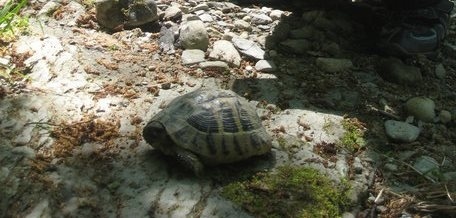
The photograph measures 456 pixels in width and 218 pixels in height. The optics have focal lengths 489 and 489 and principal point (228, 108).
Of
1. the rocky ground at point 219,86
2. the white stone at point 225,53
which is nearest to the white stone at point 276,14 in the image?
the rocky ground at point 219,86

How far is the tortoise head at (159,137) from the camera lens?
9.84 feet

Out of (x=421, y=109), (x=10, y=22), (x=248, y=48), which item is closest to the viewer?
(x=421, y=109)

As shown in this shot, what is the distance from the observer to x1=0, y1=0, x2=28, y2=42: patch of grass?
4.07 meters

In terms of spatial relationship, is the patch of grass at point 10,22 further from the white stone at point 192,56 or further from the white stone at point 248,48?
the white stone at point 248,48

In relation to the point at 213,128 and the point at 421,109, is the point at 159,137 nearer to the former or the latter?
the point at 213,128

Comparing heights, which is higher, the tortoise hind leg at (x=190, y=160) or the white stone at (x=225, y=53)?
the tortoise hind leg at (x=190, y=160)

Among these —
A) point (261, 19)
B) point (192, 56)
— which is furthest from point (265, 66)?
point (261, 19)

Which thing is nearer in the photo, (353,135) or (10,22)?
(353,135)

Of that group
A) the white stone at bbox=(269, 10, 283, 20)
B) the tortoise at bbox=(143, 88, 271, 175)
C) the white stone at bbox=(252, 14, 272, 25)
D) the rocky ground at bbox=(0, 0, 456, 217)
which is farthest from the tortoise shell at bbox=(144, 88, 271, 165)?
the white stone at bbox=(269, 10, 283, 20)

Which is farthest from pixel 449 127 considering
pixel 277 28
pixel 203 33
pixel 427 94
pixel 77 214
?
pixel 77 214

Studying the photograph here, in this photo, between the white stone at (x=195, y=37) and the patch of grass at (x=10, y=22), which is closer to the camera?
the patch of grass at (x=10, y=22)

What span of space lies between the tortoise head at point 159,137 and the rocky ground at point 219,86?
13 centimetres

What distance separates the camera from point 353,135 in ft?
11.6

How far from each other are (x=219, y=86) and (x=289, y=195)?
1.28 m
